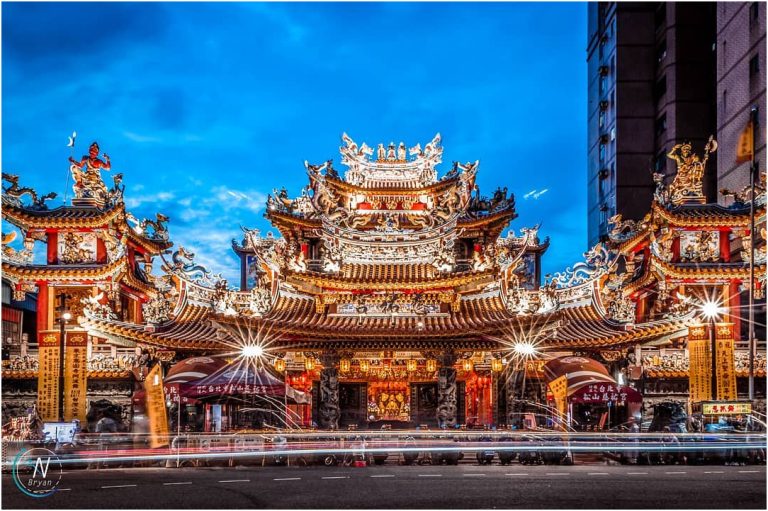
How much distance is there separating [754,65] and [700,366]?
2092cm

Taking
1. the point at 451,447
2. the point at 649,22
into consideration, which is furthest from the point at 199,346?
the point at 649,22

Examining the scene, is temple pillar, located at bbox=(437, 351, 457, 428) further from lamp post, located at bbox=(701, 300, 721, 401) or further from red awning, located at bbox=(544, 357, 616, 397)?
lamp post, located at bbox=(701, 300, 721, 401)

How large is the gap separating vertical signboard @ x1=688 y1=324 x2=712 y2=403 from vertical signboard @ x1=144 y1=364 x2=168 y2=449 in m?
17.9

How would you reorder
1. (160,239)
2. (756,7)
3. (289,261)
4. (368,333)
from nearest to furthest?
(368,333) → (289,261) → (160,239) → (756,7)

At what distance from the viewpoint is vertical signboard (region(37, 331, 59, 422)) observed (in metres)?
27.9

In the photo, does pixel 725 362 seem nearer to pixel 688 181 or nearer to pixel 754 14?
pixel 688 181

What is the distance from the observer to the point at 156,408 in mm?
21641

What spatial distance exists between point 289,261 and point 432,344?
19.9ft

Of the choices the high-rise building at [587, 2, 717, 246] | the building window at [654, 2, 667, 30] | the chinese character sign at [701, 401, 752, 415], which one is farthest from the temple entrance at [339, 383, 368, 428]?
the building window at [654, 2, 667, 30]

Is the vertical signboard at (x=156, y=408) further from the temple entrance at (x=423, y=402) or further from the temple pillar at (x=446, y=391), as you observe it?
the temple entrance at (x=423, y=402)

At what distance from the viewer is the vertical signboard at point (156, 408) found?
21172mm

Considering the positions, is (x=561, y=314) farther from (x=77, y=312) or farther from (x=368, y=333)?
(x=77, y=312)

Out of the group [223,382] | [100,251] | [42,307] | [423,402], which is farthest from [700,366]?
[42,307]

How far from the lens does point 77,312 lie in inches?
1173
